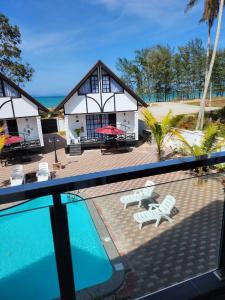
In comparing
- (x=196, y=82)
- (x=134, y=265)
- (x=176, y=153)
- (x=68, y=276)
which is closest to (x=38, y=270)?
(x=68, y=276)

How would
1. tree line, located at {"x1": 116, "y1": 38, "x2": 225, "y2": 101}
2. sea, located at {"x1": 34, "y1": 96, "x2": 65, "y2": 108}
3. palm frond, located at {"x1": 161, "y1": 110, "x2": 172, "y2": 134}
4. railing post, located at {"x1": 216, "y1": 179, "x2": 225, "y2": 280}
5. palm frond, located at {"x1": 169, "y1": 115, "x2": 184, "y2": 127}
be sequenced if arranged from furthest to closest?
1. sea, located at {"x1": 34, "y1": 96, "x2": 65, "y2": 108}
2. tree line, located at {"x1": 116, "y1": 38, "x2": 225, "y2": 101}
3. palm frond, located at {"x1": 169, "y1": 115, "x2": 184, "y2": 127}
4. palm frond, located at {"x1": 161, "y1": 110, "x2": 172, "y2": 134}
5. railing post, located at {"x1": 216, "y1": 179, "x2": 225, "y2": 280}

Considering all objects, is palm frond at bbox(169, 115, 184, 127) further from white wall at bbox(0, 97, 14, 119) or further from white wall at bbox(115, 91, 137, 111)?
white wall at bbox(0, 97, 14, 119)

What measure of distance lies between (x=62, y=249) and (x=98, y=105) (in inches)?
656

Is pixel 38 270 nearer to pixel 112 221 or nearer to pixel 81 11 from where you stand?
pixel 112 221

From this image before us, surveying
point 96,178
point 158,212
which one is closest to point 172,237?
point 158,212

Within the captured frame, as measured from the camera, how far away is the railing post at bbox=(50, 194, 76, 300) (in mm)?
1402

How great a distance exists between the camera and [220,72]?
41.8 metres

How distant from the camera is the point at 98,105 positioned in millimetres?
17641

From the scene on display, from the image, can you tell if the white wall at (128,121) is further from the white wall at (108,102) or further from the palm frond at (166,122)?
the palm frond at (166,122)

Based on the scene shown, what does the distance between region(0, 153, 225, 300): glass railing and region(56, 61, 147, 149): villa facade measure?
1537 centimetres

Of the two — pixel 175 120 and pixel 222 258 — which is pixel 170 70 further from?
pixel 222 258

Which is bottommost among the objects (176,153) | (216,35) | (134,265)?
(176,153)

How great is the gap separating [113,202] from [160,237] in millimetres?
1013

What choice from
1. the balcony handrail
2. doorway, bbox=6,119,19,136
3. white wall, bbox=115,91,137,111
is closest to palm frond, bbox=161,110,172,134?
white wall, bbox=115,91,137,111
